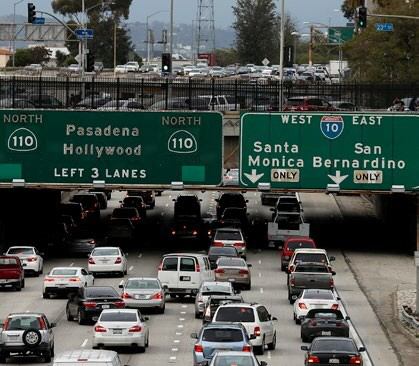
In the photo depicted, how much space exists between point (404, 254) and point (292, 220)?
18.0 feet

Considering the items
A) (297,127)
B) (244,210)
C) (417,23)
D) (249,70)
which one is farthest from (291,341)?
(249,70)

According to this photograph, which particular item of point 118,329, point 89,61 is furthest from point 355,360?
point 89,61

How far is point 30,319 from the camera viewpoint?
122ft

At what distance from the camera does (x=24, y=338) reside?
121 feet

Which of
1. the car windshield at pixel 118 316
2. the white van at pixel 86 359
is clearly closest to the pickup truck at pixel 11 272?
the car windshield at pixel 118 316

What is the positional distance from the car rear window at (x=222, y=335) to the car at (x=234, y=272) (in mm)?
18596

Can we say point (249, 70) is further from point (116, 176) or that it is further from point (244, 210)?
point (116, 176)

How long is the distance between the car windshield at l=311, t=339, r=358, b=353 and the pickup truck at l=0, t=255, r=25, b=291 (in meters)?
21.6

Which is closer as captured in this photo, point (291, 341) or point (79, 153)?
point (291, 341)

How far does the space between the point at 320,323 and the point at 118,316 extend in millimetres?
5739

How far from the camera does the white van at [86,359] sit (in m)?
29.9

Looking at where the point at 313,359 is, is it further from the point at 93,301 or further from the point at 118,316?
the point at 93,301

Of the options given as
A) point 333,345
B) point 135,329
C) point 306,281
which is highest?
point 333,345

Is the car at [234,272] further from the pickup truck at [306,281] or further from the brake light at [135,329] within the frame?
the brake light at [135,329]
